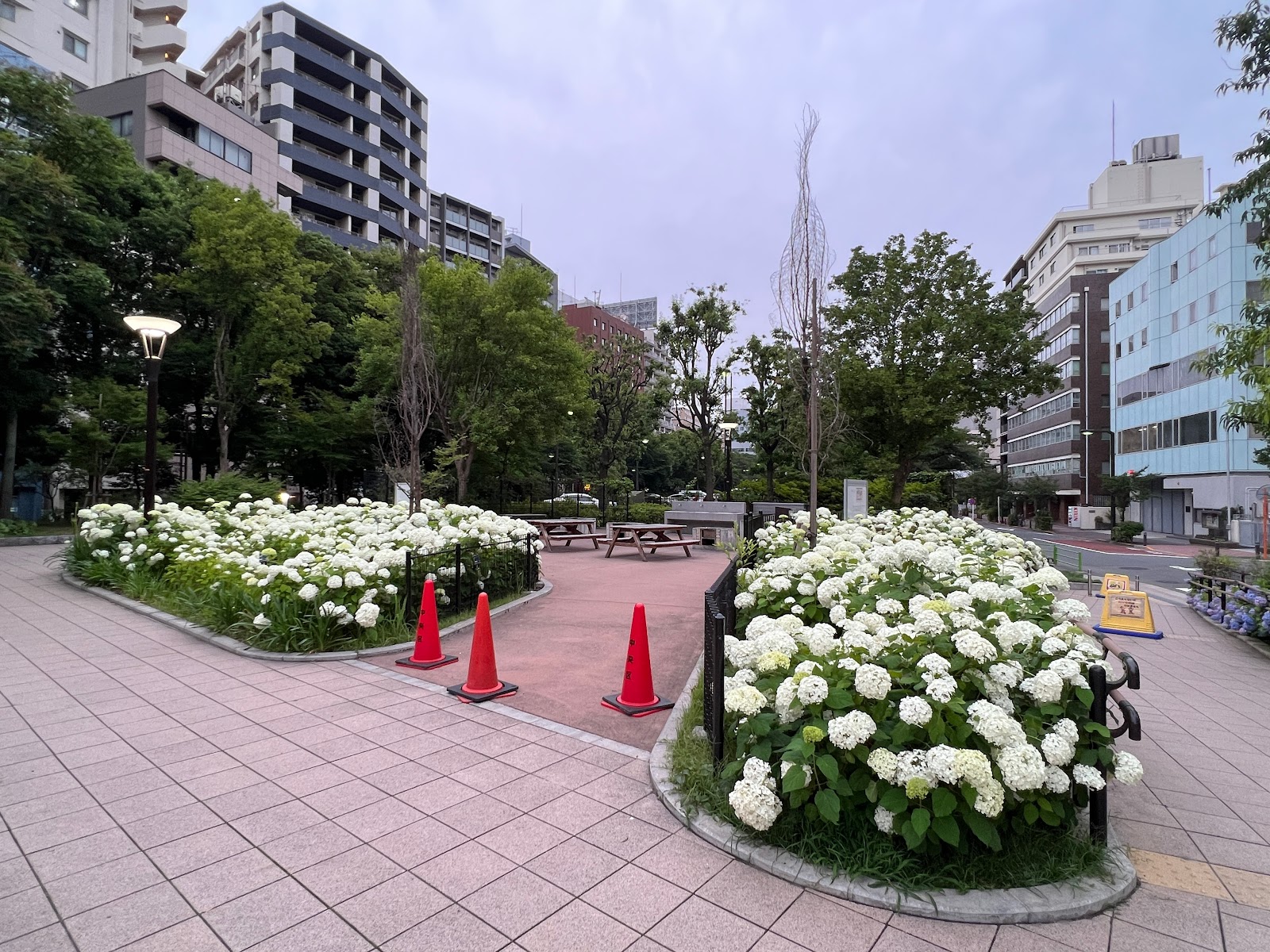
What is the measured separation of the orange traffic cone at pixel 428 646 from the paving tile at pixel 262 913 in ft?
11.4

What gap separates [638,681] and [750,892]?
7.95 ft

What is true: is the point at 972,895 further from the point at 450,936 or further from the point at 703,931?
the point at 450,936

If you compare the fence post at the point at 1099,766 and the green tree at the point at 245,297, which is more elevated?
the green tree at the point at 245,297

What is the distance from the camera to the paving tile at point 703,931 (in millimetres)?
2438

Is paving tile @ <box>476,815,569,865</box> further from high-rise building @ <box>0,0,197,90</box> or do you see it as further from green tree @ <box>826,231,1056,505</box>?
high-rise building @ <box>0,0,197,90</box>

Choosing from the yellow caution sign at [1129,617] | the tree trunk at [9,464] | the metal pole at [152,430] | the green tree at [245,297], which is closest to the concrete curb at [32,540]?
the tree trunk at [9,464]

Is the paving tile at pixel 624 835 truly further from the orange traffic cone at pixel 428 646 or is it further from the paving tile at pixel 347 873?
the orange traffic cone at pixel 428 646

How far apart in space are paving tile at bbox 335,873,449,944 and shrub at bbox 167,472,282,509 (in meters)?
14.4

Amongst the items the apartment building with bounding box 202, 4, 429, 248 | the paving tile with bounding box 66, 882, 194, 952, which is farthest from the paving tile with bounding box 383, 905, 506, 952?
the apartment building with bounding box 202, 4, 429, 248

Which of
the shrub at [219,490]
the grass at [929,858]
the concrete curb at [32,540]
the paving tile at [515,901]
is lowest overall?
the paving tile at [515,901]

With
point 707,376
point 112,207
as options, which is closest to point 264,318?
point 112,207

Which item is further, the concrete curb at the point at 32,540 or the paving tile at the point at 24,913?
the concrete curb at the point at 32,540

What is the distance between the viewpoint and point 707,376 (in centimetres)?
2481

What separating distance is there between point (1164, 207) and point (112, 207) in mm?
85507
